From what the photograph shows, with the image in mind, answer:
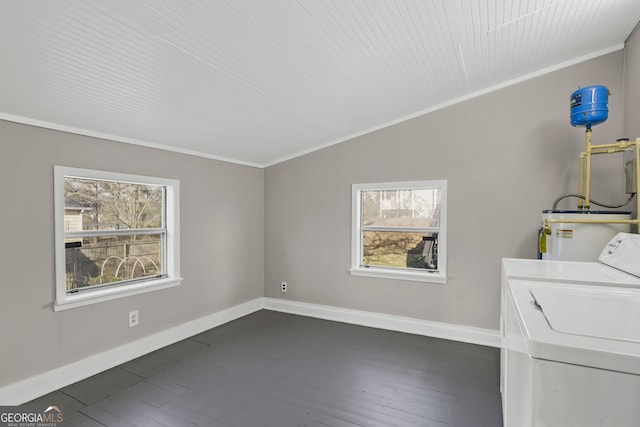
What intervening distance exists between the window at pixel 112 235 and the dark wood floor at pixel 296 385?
724mm

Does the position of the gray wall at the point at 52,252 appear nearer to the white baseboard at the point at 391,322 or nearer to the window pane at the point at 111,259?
the window pane at the point at 111,259

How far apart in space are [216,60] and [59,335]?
241 centimetres

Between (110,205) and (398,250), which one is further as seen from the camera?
(398,250)

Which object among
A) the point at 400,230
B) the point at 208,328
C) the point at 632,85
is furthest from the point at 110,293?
the point at 632,85

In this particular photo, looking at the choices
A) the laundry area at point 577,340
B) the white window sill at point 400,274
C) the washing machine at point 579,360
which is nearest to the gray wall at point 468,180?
the white window sill at point 400,274

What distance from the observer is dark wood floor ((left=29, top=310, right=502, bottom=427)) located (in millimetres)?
2189

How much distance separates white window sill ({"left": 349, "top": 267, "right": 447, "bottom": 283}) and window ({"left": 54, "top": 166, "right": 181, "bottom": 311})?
2106 millimetres

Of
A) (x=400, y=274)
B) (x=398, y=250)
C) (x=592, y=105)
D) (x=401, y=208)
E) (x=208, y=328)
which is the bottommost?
(x=208, y=328)

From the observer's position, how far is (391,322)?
151 inches

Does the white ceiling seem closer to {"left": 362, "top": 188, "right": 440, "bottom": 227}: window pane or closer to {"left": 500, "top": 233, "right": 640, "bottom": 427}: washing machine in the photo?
{"left": 362, "top": 188, "right": 440, "bottom": 227}: window pane

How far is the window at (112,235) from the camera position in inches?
104

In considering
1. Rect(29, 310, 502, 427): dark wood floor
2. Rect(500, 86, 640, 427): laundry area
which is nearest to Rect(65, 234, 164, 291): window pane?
Rect(29, 310, 502, 427): dark wood floor

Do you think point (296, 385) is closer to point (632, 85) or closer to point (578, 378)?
point (578, 378)

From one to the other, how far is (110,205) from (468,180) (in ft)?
11.6
